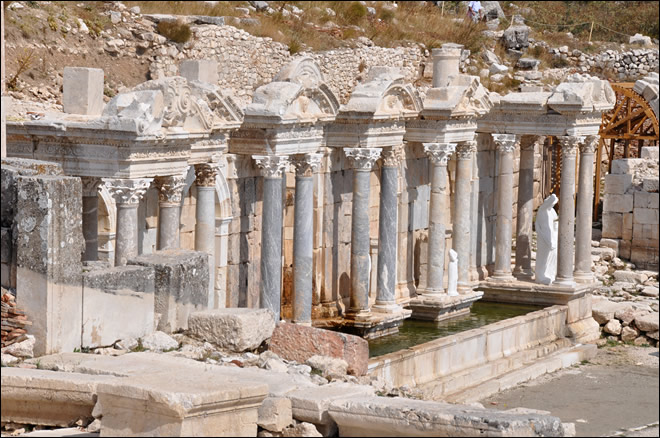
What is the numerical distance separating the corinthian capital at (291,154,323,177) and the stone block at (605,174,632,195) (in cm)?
1399

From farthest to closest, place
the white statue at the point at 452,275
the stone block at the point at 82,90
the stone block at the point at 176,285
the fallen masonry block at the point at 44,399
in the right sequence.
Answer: the white statue at the point at 452,275
the stone block at the point at 82,90
the stone block at the point at 176,285
the fallen masonry block at the point at 44,399

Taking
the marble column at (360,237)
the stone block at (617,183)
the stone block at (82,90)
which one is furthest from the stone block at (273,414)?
the stone block at (617,183)

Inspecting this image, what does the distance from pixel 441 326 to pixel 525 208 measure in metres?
4.68

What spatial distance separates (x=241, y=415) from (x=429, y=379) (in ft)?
33.8

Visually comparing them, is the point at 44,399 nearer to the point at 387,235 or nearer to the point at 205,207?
the point at 205,207

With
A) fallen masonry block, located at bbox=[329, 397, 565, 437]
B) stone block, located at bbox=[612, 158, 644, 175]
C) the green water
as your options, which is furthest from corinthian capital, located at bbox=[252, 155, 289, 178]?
stone block, located at bbox=[612, 158, 644, 175]

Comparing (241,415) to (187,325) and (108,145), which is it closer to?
(187,325)

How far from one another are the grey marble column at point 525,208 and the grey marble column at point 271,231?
27.4 feet

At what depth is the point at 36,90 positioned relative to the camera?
70.0 ft

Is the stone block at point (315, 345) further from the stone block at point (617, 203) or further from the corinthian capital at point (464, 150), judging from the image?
the stone block at point (617, 203)

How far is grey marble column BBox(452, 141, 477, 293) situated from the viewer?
2517 cm

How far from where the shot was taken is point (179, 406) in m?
10.4

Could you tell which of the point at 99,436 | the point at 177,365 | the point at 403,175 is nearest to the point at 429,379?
the point at 403,175

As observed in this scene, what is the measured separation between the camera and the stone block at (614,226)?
32.9 m
